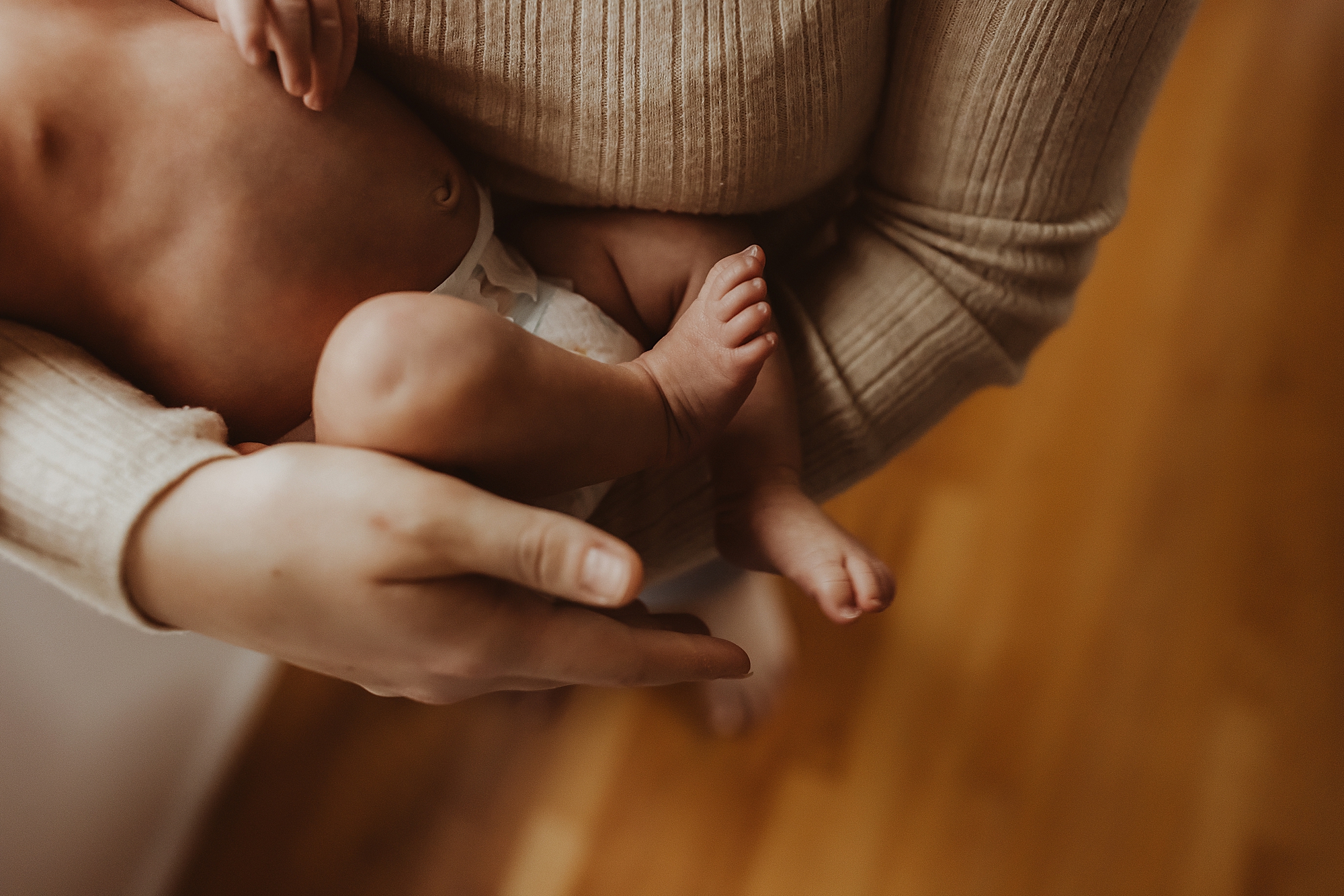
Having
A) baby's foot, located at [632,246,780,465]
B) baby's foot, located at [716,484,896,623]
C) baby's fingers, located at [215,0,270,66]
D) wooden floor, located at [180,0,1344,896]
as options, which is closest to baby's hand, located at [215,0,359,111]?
baby's fingers, located at [215,0,270,66]

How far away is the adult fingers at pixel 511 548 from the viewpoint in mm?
401

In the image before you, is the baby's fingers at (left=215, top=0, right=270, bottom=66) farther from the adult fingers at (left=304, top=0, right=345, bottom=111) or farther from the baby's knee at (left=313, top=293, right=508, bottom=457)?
the baby's knee at (left=313, top=293, right=508, bottom=457)

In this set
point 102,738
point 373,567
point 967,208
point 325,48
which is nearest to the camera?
point 373,567

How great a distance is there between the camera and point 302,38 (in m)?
0.49

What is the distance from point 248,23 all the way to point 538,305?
0.23 m

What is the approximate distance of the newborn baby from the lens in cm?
53

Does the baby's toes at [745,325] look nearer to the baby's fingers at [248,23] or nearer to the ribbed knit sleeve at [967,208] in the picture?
the ribbed knit sleeve at [967,208]

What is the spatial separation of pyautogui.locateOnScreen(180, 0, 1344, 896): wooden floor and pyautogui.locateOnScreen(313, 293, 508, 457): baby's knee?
0.85 metres

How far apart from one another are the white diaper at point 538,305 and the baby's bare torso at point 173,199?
0.07 metres

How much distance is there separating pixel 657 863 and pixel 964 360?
2.51ft

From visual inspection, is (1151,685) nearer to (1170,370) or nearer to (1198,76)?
(1170,370)

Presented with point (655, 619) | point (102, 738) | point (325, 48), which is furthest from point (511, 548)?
point (102, 738)

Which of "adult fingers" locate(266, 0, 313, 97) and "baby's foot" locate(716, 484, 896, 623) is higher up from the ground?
"adult fingers" locate(266, 0, 313, 97)

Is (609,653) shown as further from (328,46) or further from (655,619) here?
(328,46)
